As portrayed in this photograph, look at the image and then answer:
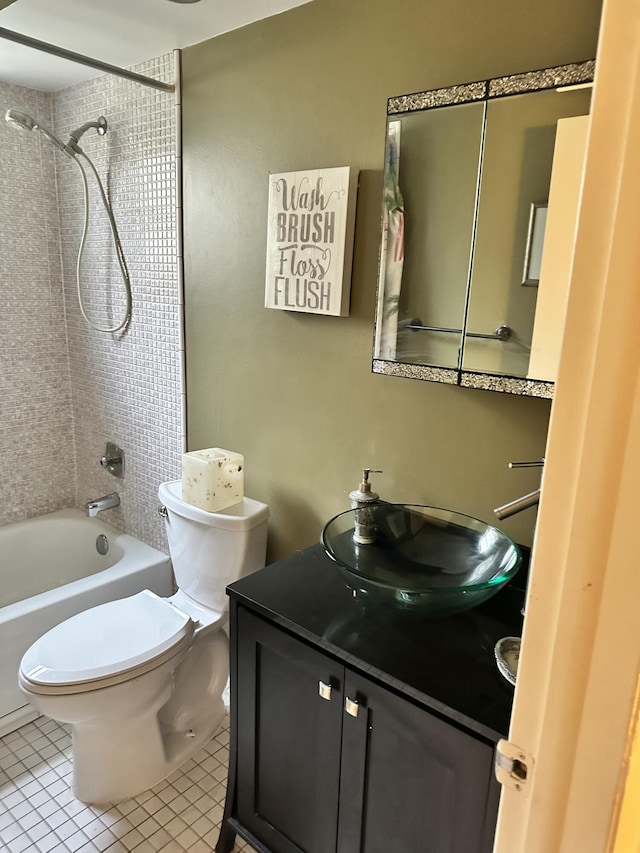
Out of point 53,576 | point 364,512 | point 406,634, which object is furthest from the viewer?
point 53,576

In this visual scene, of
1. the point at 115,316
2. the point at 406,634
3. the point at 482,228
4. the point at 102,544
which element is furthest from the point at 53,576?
the point at 482,228

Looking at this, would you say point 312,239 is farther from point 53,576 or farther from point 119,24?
point 53,576

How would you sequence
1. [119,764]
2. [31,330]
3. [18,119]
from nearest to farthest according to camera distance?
[119,764], [18,119], [31,330]

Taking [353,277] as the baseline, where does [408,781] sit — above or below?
below

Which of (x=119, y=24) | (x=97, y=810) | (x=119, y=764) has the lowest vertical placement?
(x=97, y=810)

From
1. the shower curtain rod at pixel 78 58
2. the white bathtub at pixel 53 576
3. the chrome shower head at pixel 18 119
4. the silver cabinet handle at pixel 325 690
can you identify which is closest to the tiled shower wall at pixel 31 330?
the white bathtub at pixel 53 576

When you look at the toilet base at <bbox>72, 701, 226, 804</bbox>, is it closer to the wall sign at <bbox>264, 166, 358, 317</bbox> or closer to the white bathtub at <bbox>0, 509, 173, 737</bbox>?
the white bathtub at <bbox>0, 509, 173, 737</bbox>

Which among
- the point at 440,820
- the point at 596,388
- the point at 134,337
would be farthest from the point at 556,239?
the point at 134,337

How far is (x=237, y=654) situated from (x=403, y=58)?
149 cm

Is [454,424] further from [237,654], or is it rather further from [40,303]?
[40,303]

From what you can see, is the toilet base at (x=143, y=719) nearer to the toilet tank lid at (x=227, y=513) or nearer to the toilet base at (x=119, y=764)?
the toilet base at (x=119, y=764)

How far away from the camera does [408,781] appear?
1105mm

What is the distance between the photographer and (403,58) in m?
1.42

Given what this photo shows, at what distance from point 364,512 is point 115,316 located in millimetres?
1499
